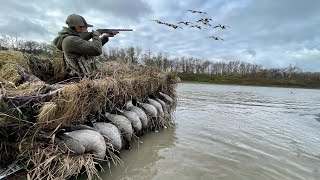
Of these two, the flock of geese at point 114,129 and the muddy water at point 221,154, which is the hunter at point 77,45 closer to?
the flock of geese at point 114,129

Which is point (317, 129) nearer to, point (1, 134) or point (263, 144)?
point (263, 144)

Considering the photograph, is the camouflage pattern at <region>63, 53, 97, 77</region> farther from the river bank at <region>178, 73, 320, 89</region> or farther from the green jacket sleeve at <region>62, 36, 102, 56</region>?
the river bank at <region>178, 73, 320, 89</region>

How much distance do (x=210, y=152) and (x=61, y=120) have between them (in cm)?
353

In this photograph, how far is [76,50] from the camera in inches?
238

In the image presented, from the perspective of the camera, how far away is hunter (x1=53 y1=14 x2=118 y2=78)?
592 centimetres

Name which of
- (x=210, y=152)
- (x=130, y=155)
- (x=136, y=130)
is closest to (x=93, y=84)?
(x=130, y=155)

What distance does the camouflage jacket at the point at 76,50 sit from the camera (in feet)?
19.4

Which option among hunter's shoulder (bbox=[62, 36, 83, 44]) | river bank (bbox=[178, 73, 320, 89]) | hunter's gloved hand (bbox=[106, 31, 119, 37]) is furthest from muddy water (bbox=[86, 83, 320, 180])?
river bank (bbox=[178, 73, 320, 89])

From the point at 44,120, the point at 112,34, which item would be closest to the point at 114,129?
the point at 44,120

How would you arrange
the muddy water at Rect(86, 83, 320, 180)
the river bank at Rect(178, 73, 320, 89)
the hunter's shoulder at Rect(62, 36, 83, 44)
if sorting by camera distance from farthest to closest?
the river bank at Rect(178, 73, 320, 89), the hunter's shoulder at Rect(62, 36, 83, 44), the muddy water at Rect(86, 83, 320, 180)

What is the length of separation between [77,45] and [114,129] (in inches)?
79.5

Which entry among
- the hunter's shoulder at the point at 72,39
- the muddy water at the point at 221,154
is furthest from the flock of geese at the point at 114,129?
the hunter's shoulder at the point at 72,39

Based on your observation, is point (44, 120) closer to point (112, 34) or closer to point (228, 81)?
point (112, 34)

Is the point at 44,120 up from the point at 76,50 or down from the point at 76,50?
→ down
